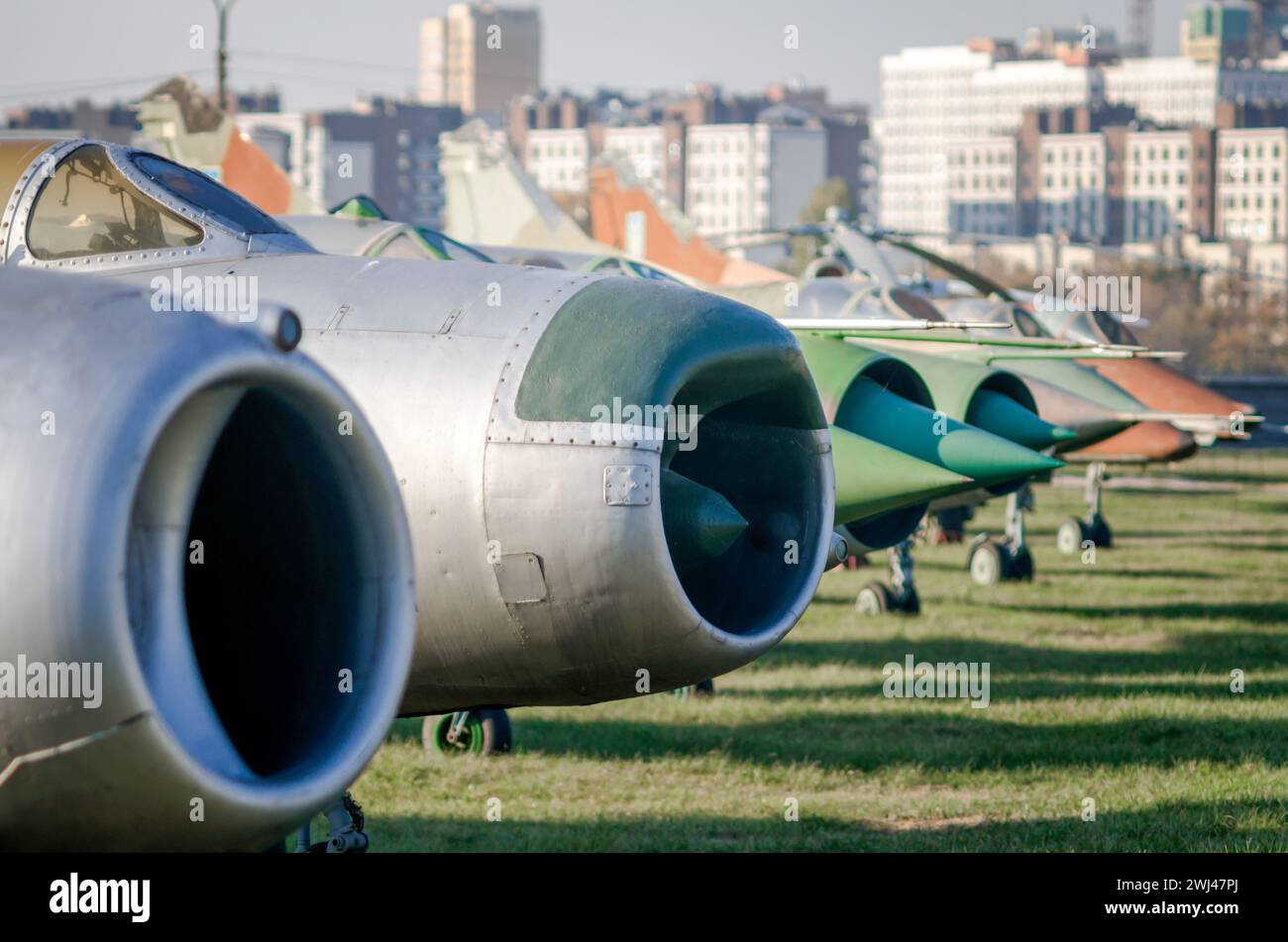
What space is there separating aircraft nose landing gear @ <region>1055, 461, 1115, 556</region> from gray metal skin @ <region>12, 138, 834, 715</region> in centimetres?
1942

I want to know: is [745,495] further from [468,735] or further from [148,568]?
[468,735]

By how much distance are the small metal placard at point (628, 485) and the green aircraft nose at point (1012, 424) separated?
861cm

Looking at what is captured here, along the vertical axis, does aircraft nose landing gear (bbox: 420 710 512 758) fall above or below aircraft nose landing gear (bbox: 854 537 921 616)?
above

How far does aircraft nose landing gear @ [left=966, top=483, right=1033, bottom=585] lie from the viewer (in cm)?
2150

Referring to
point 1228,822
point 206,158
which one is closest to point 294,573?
point 1228,822

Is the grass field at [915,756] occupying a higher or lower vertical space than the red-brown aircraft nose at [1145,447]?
lower

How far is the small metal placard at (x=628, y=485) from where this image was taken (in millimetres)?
6160

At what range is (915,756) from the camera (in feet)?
38.7

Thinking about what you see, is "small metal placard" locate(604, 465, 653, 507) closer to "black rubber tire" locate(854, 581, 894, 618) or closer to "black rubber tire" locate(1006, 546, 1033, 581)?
"black rubber tire" locate(854, 581, 894, 618)

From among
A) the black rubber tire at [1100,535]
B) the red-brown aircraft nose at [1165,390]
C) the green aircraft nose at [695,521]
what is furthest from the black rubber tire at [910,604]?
the green aircraft nose at [695,521]

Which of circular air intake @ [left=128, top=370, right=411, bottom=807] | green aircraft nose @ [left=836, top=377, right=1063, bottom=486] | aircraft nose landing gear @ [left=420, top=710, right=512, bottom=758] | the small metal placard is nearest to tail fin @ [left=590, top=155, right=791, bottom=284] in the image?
green aircraft nose @ [left=836, top=377, right=1063, bottom=486]

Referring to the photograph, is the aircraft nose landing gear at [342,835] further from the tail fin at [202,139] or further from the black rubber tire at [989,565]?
the tail fin at [202,139]

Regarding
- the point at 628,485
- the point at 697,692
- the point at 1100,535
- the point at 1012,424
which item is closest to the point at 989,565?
the point at 1100,535
